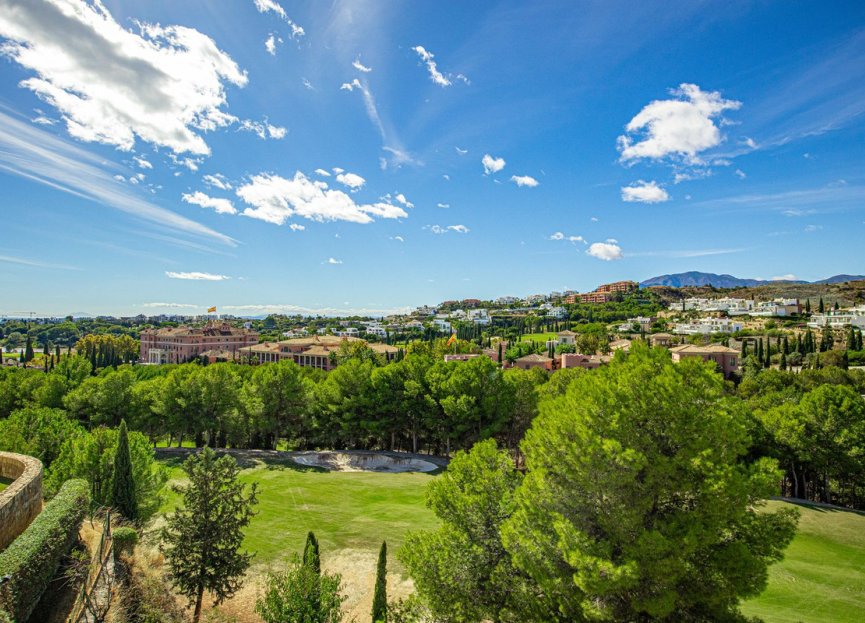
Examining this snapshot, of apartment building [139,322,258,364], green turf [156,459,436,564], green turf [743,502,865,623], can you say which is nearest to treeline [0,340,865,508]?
green turf [156,459,436,564]

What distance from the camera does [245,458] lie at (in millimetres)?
41344

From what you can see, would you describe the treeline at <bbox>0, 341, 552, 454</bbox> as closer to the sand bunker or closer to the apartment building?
the sand bunker

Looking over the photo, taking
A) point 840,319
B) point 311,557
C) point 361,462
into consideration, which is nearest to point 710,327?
point 840,319

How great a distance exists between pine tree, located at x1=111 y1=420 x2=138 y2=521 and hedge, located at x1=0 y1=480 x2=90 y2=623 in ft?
10.9

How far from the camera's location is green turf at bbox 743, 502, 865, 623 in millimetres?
17031

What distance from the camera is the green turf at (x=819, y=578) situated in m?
17.0

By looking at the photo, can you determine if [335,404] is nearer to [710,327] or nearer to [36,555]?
[36,555]

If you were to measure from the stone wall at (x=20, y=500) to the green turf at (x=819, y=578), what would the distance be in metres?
26.1

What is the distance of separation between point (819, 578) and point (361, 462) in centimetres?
3296

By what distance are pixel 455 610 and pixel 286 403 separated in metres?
38.5

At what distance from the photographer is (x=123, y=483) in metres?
20.2

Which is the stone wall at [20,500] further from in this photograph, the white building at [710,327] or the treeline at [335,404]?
the white building at [710,327]

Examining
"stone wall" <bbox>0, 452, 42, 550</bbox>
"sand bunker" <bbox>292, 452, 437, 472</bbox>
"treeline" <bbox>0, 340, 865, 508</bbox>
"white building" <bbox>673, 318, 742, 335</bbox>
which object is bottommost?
"sand bunker" <bbox>292, 452, 437, 472</bbox>

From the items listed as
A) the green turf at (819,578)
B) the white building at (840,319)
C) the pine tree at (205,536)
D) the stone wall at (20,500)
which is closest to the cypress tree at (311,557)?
the pine tree at (205,536)
